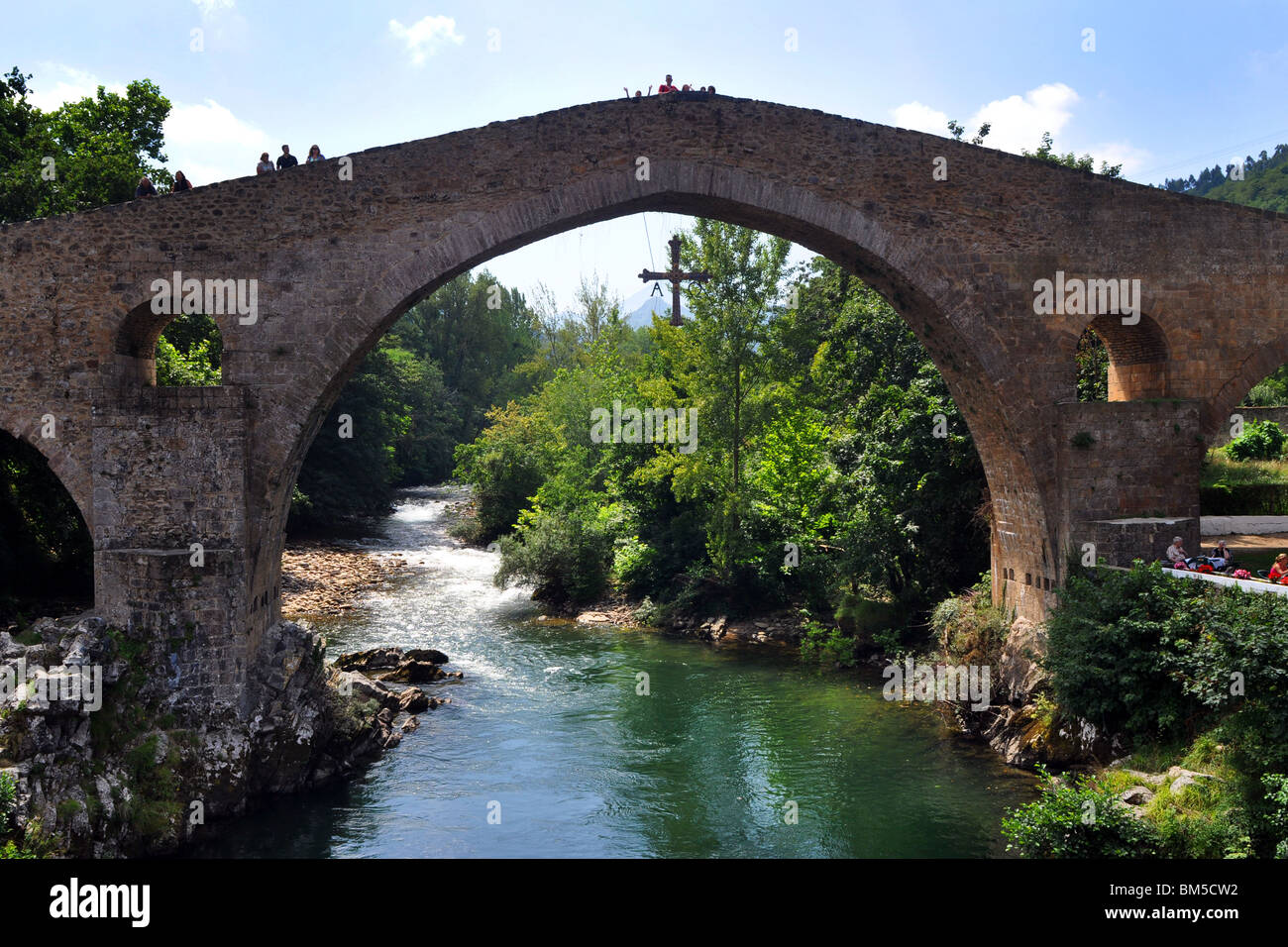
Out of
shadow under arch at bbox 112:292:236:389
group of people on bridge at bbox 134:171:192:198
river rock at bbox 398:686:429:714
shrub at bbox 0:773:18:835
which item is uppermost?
group of people on bridge at bbox 134:171:192:198

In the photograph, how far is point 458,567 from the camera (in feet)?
86.5

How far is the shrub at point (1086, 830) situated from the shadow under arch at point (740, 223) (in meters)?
4.64

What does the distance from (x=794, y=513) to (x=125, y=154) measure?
1480 centimetres

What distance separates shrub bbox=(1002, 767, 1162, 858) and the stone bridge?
439 centimetres

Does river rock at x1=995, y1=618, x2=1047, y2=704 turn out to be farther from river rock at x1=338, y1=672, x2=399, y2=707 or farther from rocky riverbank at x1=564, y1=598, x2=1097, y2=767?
river rock at x1=338, y1=672, x2=399, y2=707

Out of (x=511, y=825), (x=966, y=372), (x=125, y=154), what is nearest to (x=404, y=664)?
(x=511, y=825)

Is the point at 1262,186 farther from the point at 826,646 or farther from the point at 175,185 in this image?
the point at 175,185

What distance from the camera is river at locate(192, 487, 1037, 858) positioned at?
1027 cm

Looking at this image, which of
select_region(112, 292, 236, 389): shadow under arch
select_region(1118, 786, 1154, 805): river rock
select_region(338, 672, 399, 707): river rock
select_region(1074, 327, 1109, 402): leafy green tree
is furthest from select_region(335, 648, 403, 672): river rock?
select_region(1074, 327, 1109, 402): leafy green tree

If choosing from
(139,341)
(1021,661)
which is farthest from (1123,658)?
(139,341)

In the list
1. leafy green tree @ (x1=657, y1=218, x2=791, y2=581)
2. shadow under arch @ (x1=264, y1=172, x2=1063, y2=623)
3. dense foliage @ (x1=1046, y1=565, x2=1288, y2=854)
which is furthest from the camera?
leafy green tree @ (x1=657, y1=218, x2=791, y2=581)

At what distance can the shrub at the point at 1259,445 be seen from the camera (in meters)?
22.1

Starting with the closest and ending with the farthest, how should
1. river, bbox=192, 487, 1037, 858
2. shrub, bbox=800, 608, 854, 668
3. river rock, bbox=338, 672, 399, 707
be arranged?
river, bbox=192, 487, 1037, 858 < river rock, bbox=338, 672, 399, 707 < shrub, bbox=800, 608, 854, 668

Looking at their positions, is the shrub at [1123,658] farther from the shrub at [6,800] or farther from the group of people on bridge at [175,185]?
the group of people on bridge at [175,185]
